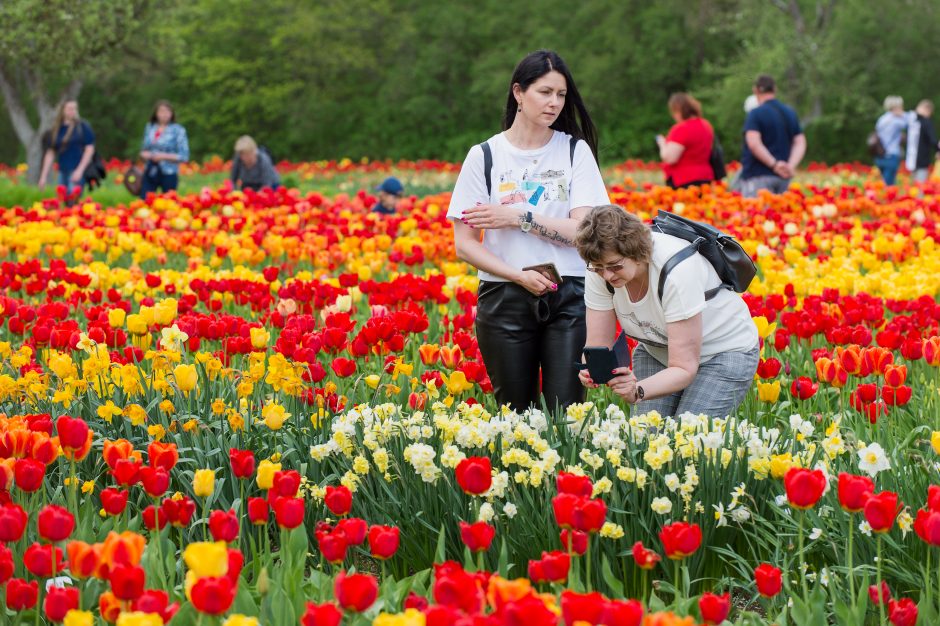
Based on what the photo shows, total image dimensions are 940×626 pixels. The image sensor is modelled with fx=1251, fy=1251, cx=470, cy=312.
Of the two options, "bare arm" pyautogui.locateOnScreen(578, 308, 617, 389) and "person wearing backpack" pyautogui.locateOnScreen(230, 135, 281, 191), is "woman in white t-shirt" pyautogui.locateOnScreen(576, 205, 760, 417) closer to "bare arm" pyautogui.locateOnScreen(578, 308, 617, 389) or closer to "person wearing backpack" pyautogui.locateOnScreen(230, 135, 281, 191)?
"bare arm" pyautogui.locateOnScreen(578, 308, 617, 389)

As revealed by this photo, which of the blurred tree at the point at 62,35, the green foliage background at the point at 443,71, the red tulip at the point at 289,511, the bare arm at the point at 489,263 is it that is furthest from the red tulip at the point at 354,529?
the green foliage background at the point at 443,71

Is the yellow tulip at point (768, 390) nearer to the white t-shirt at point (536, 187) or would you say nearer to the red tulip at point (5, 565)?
the white t-shirt at point (536, 187)

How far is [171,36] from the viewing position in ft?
88.4

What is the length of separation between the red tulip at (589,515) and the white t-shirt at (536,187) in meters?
2.06

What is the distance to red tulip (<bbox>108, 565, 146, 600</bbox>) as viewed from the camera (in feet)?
7.98

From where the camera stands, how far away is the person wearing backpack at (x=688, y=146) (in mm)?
11992

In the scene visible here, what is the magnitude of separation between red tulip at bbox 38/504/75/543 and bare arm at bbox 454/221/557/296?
7.25 ft

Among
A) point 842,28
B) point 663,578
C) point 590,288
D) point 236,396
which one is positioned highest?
point 842,28

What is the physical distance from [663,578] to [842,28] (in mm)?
33264

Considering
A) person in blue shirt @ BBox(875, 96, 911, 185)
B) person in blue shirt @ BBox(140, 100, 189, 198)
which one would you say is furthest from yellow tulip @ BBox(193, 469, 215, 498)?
person in blue shirt @ BBox(875, 96, 911, 185)

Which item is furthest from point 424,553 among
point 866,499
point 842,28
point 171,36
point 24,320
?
point 842,28

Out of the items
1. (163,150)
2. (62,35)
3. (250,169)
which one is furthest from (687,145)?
(62,35)

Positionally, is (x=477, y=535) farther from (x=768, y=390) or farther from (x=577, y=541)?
(x=768, y=390)

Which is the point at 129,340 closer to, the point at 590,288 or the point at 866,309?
the point at 590,288
